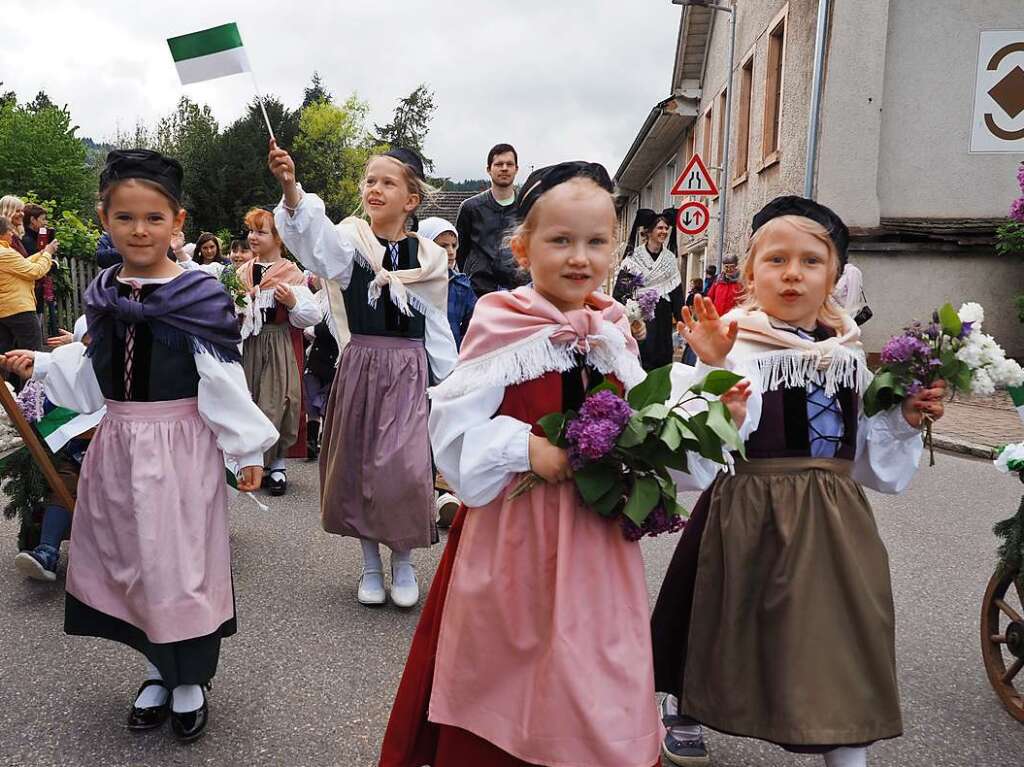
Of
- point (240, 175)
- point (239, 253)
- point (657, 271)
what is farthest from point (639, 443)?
point (240, 175)

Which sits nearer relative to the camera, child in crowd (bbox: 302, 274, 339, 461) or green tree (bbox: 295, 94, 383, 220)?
child in crowd (bbox: 302, 274, 339, 461)

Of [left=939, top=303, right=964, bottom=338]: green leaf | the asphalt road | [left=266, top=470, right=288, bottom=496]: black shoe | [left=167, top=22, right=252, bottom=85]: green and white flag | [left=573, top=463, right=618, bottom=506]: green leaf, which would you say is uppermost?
[left=167, top=22, right=252, bottom=85]: green and white flag

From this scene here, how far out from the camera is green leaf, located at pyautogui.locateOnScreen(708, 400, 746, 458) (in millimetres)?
2006

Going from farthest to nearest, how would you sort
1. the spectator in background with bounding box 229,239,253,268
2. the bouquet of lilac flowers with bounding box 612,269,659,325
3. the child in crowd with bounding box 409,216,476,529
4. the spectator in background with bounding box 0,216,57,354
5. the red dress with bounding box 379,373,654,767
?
the spectator in background with bounding box 0,216,57,354 < the spectator in background with bounding box 229,239,253,268 < the bouquet of lilac flowers with bounding box 612,269,659,325 < the child in crowd with bounding box 409,216,476,529 < the red dress with bounding box 379,373,654,767

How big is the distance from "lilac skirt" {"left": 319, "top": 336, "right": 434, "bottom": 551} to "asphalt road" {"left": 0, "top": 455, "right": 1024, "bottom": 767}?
1.39 ft

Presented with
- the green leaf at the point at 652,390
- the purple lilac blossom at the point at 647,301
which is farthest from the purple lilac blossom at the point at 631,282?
the green leaf at the point at 652,390

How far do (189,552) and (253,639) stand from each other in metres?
1.13

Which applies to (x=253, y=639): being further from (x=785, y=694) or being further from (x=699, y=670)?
(x=785, y=694)

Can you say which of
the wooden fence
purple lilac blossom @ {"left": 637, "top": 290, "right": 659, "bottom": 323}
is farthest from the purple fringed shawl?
the wooden fence

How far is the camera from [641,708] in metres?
2.10

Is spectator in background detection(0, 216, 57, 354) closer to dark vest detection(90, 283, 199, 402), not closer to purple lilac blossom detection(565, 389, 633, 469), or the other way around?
dark vest detection(90, 283, 199, 402)

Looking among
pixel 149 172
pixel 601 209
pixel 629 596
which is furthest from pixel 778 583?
pixel 149 172

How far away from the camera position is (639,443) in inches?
79.4

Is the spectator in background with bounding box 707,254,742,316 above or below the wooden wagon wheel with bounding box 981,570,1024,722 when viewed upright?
above
